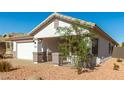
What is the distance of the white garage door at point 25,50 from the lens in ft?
70.7

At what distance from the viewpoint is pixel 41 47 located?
18.5m

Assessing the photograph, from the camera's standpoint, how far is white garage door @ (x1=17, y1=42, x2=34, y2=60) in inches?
848

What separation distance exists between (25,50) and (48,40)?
14.2 feet

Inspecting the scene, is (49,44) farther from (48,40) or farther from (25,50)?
(25,50)

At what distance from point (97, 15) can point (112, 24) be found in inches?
88.1

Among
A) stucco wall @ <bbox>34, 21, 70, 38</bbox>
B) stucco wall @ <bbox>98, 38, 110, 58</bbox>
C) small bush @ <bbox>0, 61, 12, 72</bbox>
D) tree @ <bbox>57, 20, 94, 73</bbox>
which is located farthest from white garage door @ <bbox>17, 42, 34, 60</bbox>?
tree @ <bbox>57, 20, 94, 73</bbox>

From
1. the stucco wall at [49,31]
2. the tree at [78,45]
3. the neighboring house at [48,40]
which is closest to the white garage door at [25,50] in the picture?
the neighboring house at [48,40]

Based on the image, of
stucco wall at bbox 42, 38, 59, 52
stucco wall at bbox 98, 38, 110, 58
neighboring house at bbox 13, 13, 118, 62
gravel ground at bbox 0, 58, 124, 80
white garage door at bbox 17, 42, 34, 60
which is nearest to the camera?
gravel ground at bbox 0, 58, 124, 80

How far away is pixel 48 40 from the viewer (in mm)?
19594

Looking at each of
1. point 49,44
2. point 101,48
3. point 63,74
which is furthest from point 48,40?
point 63,74

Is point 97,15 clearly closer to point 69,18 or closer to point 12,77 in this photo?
point 69,18

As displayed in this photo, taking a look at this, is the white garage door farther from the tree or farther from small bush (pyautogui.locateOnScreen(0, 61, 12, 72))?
the tree

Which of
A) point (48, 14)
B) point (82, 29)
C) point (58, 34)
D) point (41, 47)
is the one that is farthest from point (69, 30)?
point (41, 47)

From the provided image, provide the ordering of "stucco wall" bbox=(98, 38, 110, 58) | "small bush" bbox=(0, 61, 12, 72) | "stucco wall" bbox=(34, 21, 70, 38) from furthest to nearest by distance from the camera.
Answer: "stucco wall" bbox=(98, 38, 110, 58) → "stucco wall" bbox=(34, 21, 70, 38) → "small bush" bbox=(0, 61, 12, 72)
